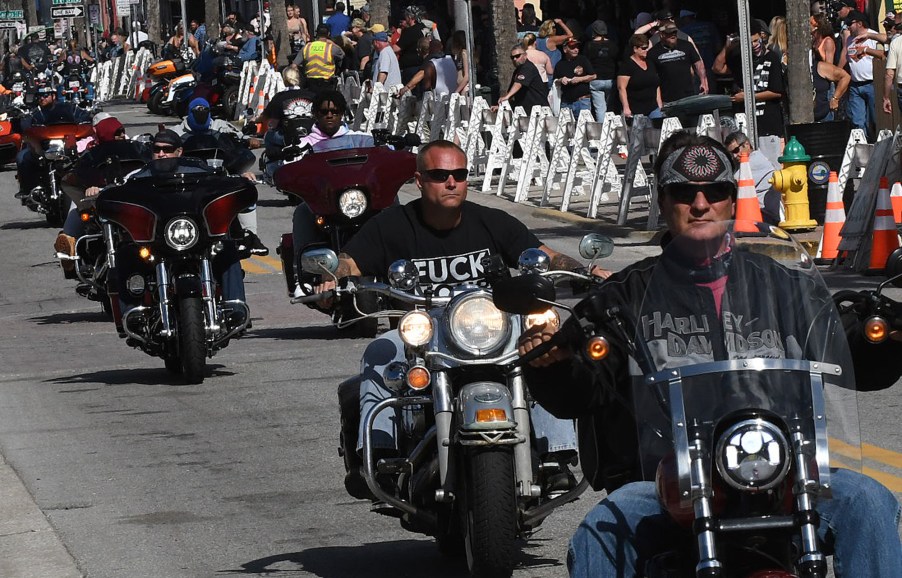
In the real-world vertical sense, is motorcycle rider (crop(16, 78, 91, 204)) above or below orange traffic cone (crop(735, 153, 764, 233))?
above

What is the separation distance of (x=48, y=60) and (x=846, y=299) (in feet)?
198

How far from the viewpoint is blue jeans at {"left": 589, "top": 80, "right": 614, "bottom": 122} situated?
2406cm

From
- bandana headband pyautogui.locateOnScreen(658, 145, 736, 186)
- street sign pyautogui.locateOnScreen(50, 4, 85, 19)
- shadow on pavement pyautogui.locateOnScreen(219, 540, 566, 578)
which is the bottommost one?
shadow on pavement pyautogui.locateOnScreen(219, 540, 566, 578)

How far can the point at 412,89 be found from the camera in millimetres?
29422

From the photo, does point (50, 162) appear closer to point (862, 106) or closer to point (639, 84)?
point (639, 84)

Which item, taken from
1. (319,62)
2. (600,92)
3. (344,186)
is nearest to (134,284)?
(344,186)

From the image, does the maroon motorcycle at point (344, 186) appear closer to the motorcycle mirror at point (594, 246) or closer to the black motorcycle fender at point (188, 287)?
the black motorcycle fender at point (188, 287)

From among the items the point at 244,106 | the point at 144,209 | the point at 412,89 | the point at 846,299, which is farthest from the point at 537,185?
the point at 846,299

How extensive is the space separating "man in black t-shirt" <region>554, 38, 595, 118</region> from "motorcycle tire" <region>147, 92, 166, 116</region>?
1795 cm

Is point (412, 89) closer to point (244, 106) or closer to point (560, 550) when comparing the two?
point (244, 106)

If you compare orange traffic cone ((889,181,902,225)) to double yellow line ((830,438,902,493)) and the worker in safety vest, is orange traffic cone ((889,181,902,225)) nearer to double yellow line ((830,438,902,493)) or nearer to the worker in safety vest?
double yellow line ((830,438,902,493))

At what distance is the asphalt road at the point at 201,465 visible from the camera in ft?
23.9

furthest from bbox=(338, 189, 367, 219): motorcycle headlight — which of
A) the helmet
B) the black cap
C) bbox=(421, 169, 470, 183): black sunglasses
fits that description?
bbox=(421, 169, 470, 183): black sunglasses

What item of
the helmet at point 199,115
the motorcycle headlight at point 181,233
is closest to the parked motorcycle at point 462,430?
the motorcycle headlight at point 181,233
